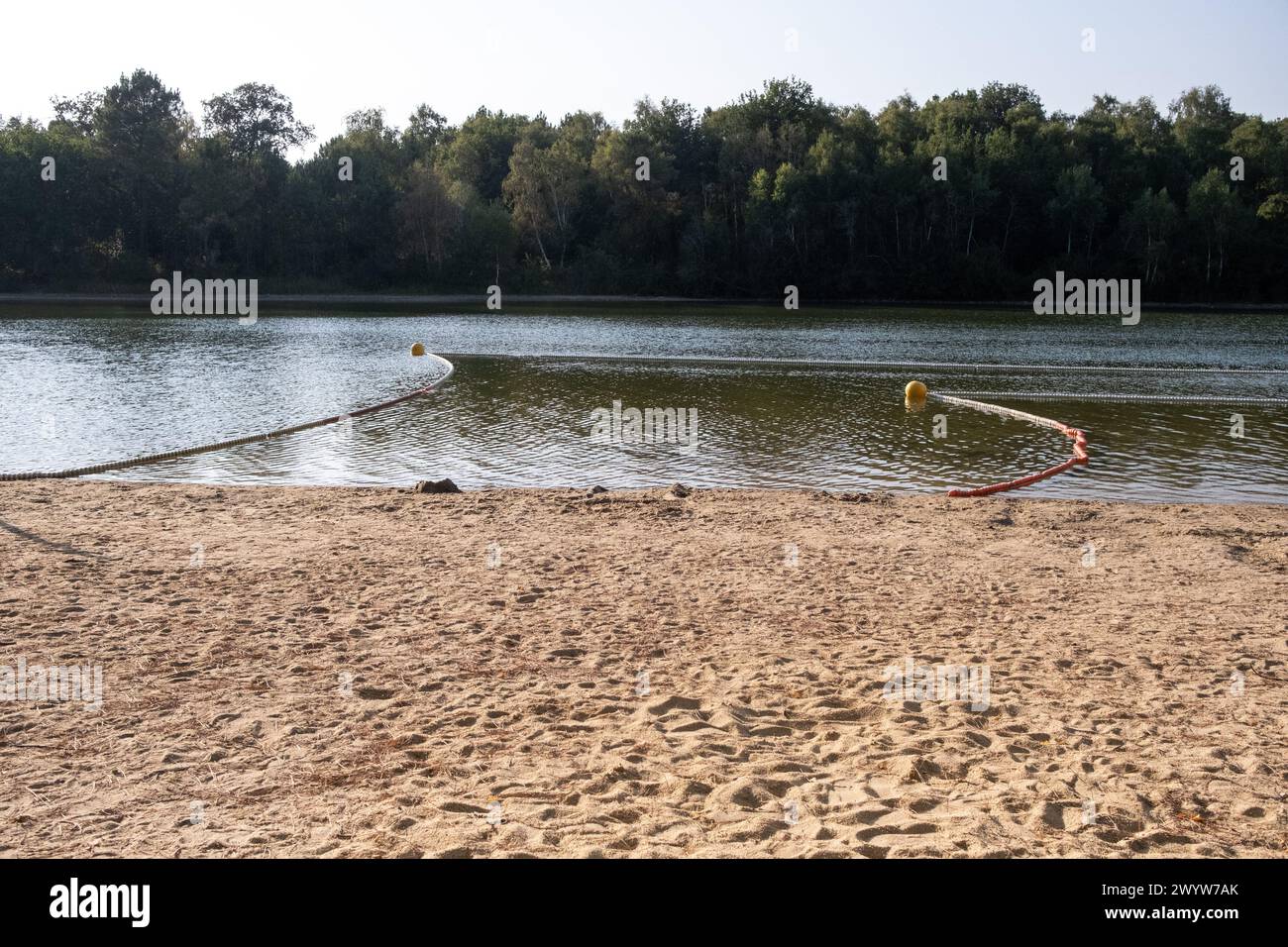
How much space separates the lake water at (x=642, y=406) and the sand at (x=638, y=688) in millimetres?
3918

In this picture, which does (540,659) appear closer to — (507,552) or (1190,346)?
(507,552)

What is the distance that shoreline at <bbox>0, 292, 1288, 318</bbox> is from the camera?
6793cm

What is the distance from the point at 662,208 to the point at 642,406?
68.3 m

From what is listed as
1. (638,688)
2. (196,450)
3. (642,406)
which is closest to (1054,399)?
(642,406)

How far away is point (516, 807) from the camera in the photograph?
4402mm

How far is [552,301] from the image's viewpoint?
77.6 metres

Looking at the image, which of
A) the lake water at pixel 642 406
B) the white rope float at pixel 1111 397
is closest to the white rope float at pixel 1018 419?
the lake water at pixel 642 406

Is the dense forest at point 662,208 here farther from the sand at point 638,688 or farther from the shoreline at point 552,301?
the sand at point 638,688

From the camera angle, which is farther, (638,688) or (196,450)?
(196,450)

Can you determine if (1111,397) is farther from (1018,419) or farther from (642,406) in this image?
(642,406)

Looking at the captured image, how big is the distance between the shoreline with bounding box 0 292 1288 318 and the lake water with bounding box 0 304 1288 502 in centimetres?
2778

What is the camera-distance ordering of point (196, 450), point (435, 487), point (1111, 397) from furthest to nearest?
point (1111, 397), point (196, 450), point (435, 487)

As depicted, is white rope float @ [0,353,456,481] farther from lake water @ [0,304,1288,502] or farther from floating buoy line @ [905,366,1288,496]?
floating buoy line @ [905,366,1288,496]

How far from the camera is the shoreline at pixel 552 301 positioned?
67931 millimetres
